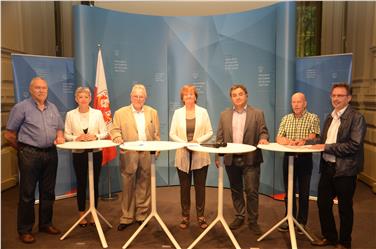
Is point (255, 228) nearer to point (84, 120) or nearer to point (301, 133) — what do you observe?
point (301, 133)

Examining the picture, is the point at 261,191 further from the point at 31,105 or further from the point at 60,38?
the point at 60,38

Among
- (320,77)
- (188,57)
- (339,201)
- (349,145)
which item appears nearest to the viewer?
(349,145)

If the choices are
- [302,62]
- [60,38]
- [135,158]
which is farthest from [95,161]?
[60,38]

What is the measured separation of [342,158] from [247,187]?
3.29 ft

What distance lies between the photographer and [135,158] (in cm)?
358

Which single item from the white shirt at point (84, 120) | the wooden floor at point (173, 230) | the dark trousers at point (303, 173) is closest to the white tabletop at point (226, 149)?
the dark trousers at point (303, 173)

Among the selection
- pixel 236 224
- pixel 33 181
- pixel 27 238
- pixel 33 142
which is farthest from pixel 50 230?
pixel 236 224

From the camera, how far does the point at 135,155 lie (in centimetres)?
359

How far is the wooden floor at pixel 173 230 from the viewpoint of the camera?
10.7 feet

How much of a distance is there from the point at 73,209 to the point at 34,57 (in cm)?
207

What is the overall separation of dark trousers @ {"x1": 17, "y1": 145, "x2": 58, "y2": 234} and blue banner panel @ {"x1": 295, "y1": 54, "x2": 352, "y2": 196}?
11.0ft

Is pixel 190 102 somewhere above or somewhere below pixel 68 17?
below

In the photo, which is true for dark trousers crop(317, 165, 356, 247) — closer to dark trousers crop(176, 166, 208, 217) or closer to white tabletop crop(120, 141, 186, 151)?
dark trousers crop(176, 166, 208, 217)

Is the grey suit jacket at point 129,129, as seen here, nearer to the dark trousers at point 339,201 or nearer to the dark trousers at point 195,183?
the dark trousers at point 195,183
